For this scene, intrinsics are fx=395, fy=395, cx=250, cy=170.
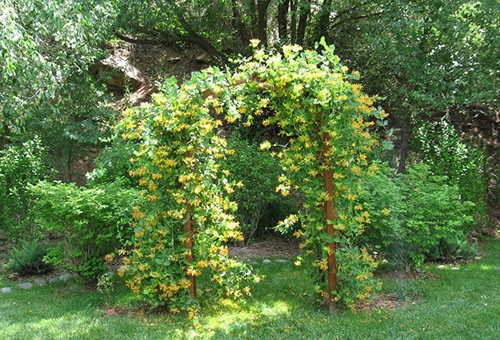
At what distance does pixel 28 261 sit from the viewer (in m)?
5.16

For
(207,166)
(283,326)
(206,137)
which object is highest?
(206,137)

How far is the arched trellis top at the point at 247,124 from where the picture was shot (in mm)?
3391

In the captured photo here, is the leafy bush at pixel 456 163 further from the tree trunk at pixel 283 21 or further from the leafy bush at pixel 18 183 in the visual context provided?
the leafy bush at pixel 18 183

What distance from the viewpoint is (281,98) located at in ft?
12.1

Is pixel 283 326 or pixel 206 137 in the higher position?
pixel 206 137

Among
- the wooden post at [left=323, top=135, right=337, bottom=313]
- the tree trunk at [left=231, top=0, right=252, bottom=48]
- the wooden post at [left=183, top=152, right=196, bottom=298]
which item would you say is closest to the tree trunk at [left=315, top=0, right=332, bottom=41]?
the tree trunk at [left=231, top=0, right=252, bottom=48]

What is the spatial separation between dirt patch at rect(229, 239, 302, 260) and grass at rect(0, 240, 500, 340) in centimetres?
145

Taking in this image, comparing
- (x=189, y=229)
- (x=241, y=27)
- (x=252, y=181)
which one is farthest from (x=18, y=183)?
(x=241, y=27)

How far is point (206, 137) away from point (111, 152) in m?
2.44

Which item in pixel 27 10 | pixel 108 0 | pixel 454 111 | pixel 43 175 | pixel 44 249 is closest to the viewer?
pixel 27 10

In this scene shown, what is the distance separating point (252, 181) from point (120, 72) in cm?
563

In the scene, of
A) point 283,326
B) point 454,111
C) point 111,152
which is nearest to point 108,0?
point 111,152

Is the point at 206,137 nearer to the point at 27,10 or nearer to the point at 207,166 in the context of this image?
the point at 207,166

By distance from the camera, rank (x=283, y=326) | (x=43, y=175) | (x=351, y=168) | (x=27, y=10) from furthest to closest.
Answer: (x=43, y=175) → (x=27, y=10) → (x=351, y=168) → (x=283, y=326)
